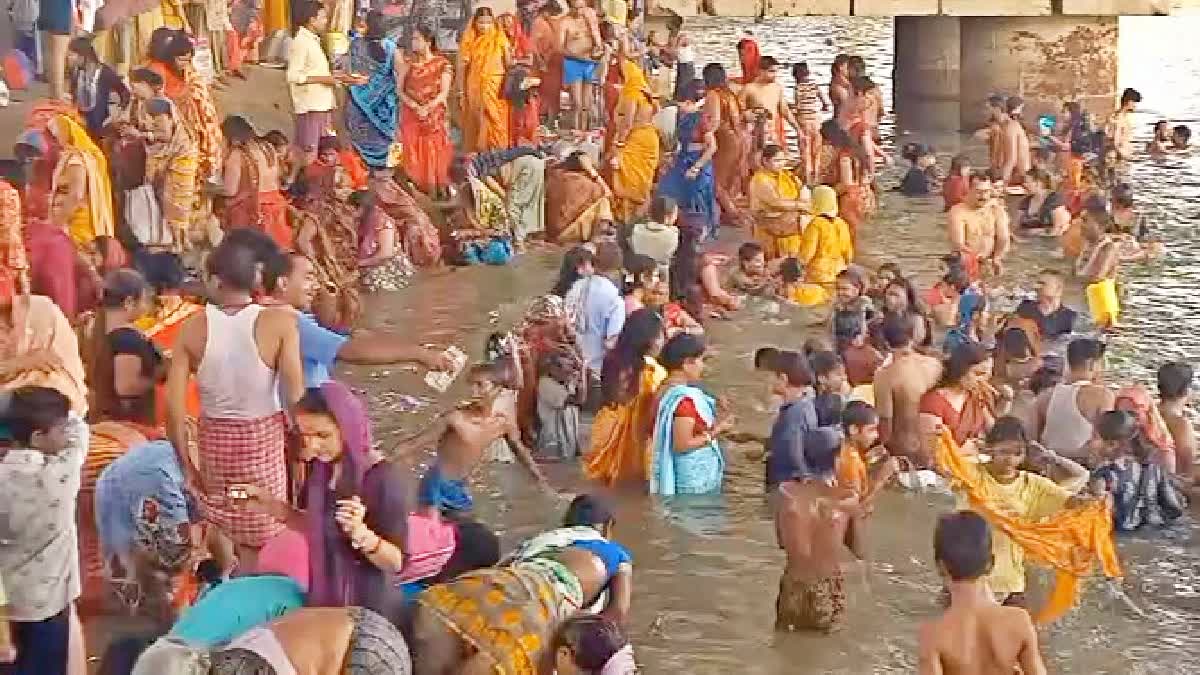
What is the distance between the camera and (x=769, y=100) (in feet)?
47.8

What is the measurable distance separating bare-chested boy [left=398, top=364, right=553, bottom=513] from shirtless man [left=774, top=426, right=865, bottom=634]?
1.08 metres

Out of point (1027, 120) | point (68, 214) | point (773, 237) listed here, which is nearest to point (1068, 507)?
point (68, 214)

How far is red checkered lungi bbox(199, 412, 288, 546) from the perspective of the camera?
5.95m

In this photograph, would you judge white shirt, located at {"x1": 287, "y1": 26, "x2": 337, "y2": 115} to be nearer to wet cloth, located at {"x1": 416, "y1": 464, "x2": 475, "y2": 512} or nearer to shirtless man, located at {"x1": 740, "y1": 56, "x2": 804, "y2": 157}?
shirtless man, located at {"x1": 740, "y1": 56, "x2": 804, "y2": 157}

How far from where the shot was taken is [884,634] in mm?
6938

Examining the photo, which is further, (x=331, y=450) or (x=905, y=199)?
(x=905, y=199)

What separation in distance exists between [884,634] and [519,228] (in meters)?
6.27

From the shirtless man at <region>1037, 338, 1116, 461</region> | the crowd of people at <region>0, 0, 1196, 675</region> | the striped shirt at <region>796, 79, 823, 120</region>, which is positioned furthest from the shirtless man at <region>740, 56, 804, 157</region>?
the shirtless man at <region>1037, 338, 1116, 461</region>

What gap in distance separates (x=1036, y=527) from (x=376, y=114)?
743 centimetres

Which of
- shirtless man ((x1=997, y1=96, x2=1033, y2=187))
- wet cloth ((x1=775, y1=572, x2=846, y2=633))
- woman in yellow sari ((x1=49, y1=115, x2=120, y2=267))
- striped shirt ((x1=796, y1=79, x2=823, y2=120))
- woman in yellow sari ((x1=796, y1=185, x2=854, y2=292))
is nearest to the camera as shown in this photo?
wet cloth ((x1=775, y1=572, x2=846, y2=633))

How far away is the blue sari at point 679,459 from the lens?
820 cm

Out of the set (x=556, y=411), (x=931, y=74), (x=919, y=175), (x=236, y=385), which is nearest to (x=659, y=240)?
(x=556, y=411)

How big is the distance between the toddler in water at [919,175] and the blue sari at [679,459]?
27.6ft

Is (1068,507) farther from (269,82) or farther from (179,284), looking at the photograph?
(269,82)
